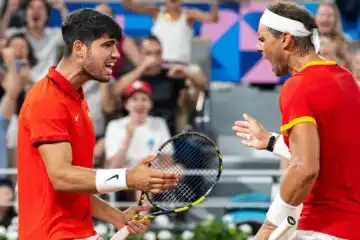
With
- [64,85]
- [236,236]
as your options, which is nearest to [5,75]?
[236,236]

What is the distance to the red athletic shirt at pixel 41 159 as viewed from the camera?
546 cm

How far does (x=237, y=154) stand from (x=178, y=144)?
4.34 meters

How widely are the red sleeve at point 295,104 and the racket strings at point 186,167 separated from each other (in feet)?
2.33

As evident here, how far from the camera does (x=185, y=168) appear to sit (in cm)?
776

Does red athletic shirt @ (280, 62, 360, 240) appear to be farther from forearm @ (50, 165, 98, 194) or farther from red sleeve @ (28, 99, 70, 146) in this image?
red sleeve @ (28, 99, 70, 146)

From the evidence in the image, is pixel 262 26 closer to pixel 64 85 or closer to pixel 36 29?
pixel 64 85

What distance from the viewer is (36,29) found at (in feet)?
37.6

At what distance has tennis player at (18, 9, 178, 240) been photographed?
5.39 meters

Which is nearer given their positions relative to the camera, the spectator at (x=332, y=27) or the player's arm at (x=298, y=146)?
the player's arm at (x=298, y=146)

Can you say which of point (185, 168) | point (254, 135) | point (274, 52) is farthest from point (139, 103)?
point (274, 52)

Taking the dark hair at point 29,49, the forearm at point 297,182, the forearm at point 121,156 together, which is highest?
the forearm at point 297,182

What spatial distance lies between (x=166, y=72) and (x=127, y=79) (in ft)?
1.38

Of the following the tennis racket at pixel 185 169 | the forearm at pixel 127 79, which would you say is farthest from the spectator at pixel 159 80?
the tennis racket at pixel 185 169

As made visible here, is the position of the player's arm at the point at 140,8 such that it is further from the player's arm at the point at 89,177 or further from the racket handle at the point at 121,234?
the player's arm at the point at 89,177
